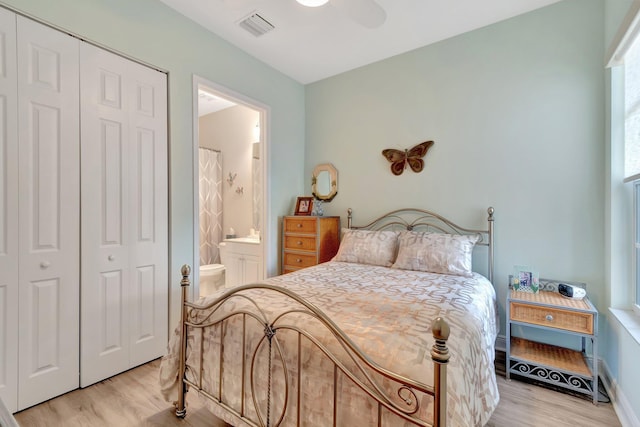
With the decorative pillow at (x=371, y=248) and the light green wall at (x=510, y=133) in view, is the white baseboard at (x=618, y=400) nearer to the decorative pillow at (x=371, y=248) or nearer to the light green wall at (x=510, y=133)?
the light green wall at (x=510, y=133)

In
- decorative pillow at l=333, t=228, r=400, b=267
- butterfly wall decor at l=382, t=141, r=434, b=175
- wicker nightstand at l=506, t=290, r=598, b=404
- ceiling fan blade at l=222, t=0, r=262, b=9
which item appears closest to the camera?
ceiling fan blade at l=222, t=0, r=262, b=9

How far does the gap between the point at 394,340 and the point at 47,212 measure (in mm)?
2200

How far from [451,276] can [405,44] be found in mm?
2309

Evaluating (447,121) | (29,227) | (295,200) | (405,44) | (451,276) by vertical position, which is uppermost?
(405,44)

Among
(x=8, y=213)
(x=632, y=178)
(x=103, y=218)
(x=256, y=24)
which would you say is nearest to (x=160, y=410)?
(x=103, y=218)

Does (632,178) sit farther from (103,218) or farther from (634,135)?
(103,218)

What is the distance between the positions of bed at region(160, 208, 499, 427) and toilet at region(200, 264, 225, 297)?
6.31 feet

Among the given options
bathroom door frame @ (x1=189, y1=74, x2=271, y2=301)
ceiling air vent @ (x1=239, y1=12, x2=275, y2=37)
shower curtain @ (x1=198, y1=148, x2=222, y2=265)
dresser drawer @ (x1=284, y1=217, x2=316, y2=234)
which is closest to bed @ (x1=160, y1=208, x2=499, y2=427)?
bathroom door frame @ (x1=189, y1=74, x2=271, y2=301)

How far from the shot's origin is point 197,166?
271 cm

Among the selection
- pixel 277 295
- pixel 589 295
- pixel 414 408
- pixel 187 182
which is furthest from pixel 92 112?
pixel 589 295

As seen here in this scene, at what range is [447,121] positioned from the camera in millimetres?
2953

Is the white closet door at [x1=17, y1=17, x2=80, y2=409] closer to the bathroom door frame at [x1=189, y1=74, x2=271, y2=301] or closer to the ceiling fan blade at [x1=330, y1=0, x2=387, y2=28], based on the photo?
the bathroom door frame at [x1=189, y1=74, x2=271, y2=301]

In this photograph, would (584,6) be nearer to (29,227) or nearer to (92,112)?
(92,112)

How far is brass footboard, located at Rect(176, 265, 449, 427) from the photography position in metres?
0.93
